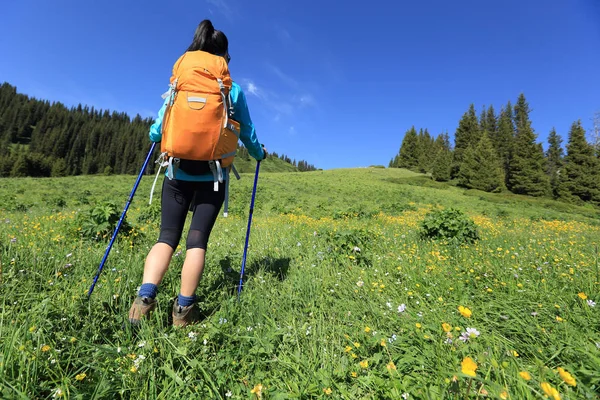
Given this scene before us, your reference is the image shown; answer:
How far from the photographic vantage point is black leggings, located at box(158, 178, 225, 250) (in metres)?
2.50

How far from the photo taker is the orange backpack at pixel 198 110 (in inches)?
86.8

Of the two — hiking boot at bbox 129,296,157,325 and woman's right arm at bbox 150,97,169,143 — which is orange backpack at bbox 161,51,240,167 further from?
hiking boot at bbox 129,296,157,325

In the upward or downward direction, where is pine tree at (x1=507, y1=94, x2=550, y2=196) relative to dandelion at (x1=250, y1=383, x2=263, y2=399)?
upward

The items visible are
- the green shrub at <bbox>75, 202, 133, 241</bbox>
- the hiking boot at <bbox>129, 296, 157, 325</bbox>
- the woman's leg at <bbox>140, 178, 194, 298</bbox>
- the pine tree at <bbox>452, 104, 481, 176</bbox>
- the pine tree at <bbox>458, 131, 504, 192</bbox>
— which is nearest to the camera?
the hiking boot at <bbox>129, 296, 157, 325</bbox>

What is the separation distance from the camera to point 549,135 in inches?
2121

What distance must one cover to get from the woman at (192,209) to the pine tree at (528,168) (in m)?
53.0

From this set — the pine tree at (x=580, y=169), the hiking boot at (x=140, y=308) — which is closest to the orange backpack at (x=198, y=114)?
the hiking boot at (x=140, y=308)

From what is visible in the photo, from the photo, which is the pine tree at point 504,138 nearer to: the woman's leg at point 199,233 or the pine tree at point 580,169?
the pine tree at point 580,169

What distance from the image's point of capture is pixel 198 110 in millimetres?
2209

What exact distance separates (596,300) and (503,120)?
6529 centimetres

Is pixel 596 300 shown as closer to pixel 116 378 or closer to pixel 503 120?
pixel 116 378

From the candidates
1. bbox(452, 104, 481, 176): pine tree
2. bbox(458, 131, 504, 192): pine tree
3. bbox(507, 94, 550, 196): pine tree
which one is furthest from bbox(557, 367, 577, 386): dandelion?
bbox(452, 104, 481, 176): pine tree

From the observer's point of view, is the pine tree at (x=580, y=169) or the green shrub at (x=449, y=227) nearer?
the green shrub at (x=449, y=227)

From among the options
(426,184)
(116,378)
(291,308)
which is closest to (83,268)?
(116,378)
